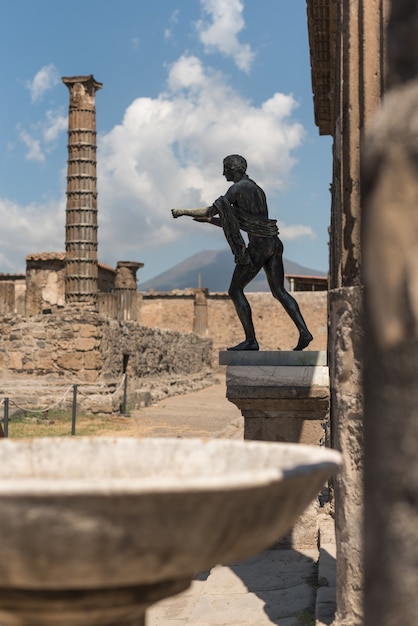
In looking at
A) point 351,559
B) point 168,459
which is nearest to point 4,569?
point 168,459

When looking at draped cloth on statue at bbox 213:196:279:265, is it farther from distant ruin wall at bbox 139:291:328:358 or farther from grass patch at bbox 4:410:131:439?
distant ruin wall at bbox 139:291:328:358

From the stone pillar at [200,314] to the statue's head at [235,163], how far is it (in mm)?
31578

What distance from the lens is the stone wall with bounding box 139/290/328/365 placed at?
36969mm

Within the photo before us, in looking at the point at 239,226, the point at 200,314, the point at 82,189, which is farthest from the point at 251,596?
the point at 200,314

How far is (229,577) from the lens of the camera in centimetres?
472

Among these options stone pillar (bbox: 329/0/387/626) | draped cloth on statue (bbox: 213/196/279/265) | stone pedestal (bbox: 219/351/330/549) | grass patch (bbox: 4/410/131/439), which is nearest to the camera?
stone pillar (bbox: 329/0/387/626)

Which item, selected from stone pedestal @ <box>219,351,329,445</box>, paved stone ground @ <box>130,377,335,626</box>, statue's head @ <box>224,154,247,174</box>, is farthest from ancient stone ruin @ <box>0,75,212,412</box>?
paved stone ground @ <box>130,377,335,626</box>

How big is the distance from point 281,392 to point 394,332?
427 centimetres

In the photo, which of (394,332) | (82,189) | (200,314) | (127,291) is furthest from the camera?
(200,314)

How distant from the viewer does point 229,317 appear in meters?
38.9

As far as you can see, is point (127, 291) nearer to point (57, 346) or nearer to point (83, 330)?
point (83, 330)

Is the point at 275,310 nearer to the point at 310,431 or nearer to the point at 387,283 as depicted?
the point at 310,431

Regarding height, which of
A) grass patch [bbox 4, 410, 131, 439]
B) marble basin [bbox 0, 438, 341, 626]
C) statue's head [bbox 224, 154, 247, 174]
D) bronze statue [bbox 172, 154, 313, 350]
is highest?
statue's head [bbox 224, 154, 247, 174]

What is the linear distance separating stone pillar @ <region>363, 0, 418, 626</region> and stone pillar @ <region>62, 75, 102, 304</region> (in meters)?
20.6
